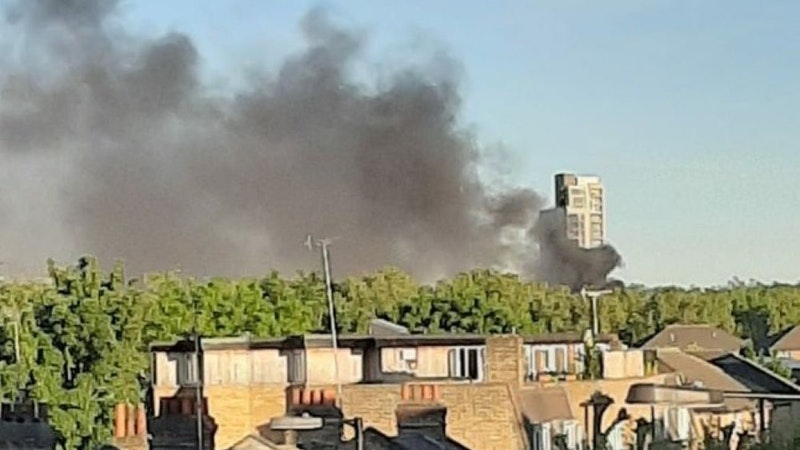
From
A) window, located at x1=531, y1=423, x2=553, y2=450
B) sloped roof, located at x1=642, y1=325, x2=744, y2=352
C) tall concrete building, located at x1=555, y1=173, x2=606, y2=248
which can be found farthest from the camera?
tall concrete building, located at x1=555, y1=173, x2=606, y2=248

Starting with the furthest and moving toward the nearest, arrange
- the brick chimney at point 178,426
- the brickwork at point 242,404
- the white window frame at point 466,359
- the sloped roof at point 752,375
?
the sloped roof at point 752,375 < the white window frame at point 466,359 < the brickwork at point 242,404 < the brick chimney at point 178,426

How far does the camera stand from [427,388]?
2838 centimetres

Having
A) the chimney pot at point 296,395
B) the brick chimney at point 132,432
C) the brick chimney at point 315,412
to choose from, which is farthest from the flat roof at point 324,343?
the brick chimney at point 132,432

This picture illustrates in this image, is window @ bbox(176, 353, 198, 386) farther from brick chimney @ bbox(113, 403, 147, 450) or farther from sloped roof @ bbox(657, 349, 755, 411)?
brick chimney @ bbox(113, 403, 147, 450)

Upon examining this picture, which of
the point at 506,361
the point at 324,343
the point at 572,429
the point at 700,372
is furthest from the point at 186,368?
the point at 700,372

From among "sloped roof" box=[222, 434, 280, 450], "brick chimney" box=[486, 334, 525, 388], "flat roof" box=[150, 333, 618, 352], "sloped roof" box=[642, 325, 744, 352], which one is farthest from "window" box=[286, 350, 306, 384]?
"sloped roof" box=[642, 325, 744, 352]

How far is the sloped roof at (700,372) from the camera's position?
39.3 m

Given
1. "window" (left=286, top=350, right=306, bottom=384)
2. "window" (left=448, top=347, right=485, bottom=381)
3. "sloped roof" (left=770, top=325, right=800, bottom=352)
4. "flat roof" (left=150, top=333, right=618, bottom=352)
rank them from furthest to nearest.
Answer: "sloped roof" (left=770, top=325, right=800, bottom=352) → "flat roof" (left=150, top=333, right=618, bottom=352) → "window" (left=286, top=350, right=306, bottom=384) → "window" (left=448, top=347, right=485, bottom=381)

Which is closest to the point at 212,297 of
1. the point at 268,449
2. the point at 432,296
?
the point at 432,296

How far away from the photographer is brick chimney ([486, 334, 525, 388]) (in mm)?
34625

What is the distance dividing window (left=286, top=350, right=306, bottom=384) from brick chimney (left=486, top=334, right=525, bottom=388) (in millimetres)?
4361

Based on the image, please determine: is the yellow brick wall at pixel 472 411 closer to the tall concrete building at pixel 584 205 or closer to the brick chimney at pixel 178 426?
the brick chimney at pixel 178 426

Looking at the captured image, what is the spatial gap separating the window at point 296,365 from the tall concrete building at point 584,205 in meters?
62.8

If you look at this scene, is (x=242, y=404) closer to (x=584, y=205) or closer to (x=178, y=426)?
(x=178, y=426)
